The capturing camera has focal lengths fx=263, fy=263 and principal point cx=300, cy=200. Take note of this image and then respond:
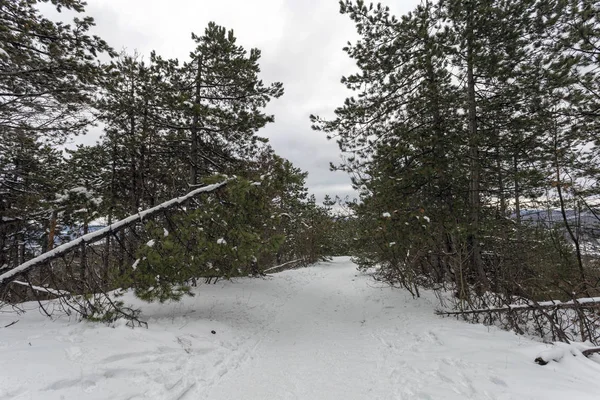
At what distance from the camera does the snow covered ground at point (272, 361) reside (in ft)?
9.42

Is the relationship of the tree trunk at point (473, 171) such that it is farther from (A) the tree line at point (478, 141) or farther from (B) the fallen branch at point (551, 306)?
(B) the fallen branch at point (551, 306)

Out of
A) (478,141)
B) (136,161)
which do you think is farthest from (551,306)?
(136,161)

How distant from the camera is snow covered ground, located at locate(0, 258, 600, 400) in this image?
9.42ft

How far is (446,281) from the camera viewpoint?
7.77 metres

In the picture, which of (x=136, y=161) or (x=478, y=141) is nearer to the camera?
(x=478, y=141)

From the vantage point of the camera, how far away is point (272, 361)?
14.2ft

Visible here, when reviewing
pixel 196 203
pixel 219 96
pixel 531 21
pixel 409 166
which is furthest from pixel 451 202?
pixel 219 96

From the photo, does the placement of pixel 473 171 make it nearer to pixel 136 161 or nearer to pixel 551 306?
pixel 551 306

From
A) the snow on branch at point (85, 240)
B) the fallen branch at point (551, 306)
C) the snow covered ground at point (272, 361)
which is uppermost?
the snow on branch at point (85, 240)

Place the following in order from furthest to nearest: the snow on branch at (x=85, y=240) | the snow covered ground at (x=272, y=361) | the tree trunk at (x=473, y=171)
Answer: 1. the tree trunk at (x=473, y=171)
2. the snow on branch at (x=85, y=240)
3. the snow covered ground at (x=272, y=361)

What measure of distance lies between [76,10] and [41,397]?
21.6 feet

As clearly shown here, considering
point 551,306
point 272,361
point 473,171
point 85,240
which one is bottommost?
point 272,361

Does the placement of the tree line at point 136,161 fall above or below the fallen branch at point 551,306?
above

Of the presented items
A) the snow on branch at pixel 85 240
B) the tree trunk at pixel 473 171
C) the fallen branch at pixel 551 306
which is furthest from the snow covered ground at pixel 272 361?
the tree trunk at pixel 473 171
